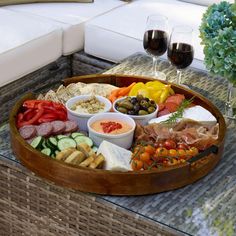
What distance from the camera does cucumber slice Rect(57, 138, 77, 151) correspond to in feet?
6.55

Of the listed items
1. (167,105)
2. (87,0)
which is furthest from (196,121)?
(87,0)

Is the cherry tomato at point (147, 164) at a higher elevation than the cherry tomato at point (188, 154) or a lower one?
lower

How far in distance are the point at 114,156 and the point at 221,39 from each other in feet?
2.05

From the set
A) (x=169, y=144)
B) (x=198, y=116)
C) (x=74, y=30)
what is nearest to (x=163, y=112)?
(x=198, y=116)

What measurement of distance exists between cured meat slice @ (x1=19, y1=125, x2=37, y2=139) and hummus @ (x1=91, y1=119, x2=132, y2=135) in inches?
7.9

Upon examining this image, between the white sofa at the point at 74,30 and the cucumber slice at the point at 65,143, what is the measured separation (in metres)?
0.97

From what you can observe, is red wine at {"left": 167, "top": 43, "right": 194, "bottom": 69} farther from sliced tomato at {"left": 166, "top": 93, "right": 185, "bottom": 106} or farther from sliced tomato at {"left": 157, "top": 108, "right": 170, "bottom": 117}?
sliced tomato at {"left": 157, "top": 108, "right": 170, "bottom": 117}

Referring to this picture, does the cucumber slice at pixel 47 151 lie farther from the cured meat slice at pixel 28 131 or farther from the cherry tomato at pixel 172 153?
the cherry tomato at pixel 172 153

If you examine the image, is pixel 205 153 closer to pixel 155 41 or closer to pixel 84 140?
pixel 84 140

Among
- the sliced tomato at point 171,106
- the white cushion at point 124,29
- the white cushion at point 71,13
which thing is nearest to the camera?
the sliced tomato at point 171,106

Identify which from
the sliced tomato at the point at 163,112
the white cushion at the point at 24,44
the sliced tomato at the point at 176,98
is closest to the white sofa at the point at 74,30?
the white cushion at the point at 24,44

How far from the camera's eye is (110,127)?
2.09 metres

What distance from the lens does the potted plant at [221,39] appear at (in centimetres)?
221

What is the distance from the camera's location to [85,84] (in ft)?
7.91
